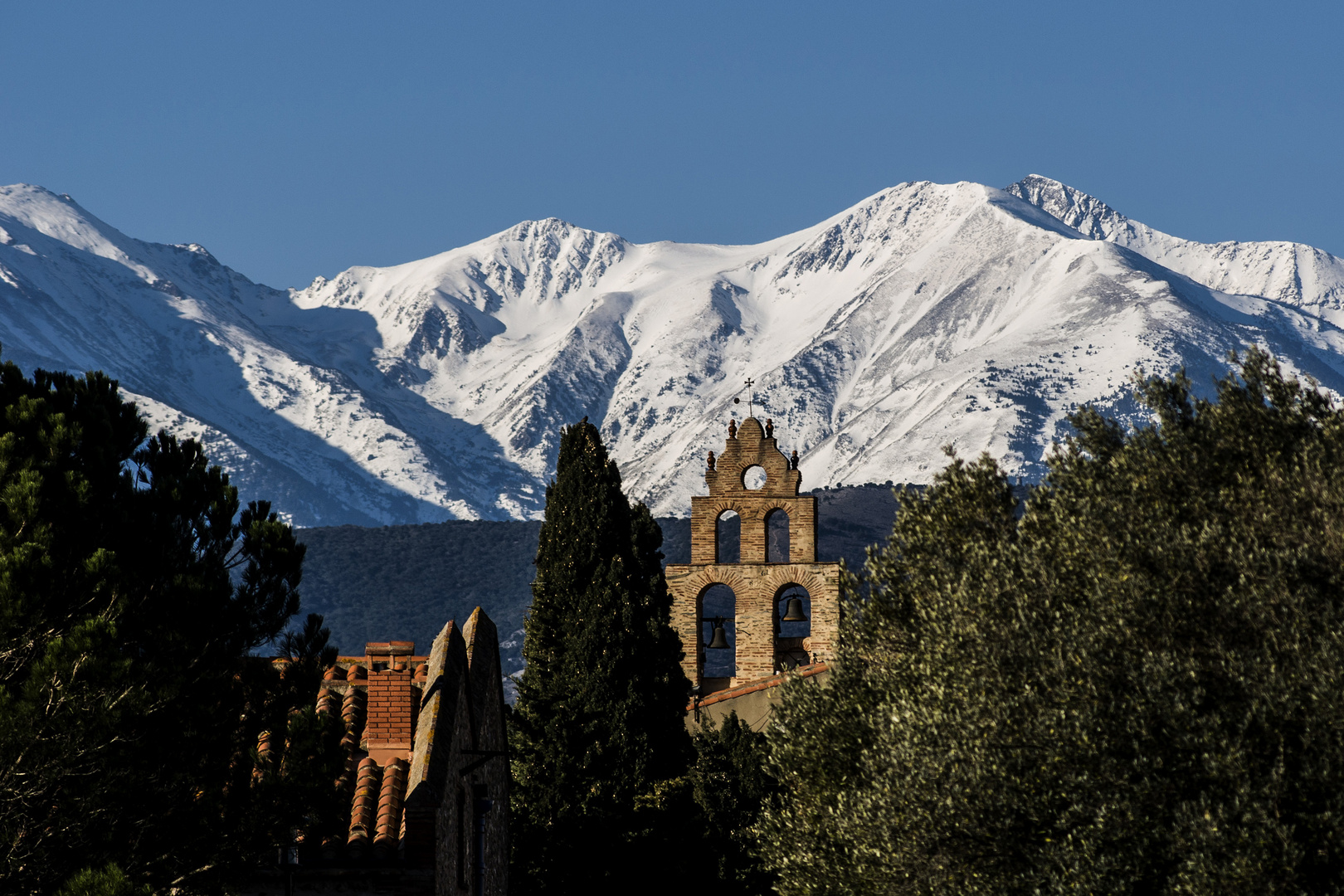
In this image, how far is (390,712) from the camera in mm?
21281

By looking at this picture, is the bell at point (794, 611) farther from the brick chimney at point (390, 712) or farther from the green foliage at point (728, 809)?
the brick chimney at point (390, 712)

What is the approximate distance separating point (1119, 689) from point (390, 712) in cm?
872

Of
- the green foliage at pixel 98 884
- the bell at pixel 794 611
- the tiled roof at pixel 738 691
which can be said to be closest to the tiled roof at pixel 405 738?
the green foliage at pixel 98 884

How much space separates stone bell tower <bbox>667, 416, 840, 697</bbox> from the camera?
3784 cm

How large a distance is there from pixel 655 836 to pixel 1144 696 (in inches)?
585

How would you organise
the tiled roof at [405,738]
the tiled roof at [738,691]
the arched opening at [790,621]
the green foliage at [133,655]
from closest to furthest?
1. the green foliage at [133,655]
2. the tiled roof at [405,738]
3. the tiled roof at [738,691]
4. the arched opening at [790,621]

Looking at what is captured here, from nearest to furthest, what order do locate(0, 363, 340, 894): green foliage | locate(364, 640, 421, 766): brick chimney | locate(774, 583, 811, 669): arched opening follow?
1. locate(0, 363, 340, 894): green foliage
2. locate(364, 640, 421, 766): brick chimney
3. locate(774, 583, 811, 669): arched opening

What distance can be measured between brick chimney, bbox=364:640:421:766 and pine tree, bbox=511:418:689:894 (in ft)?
25.7

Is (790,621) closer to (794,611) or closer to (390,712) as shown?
(794,611)

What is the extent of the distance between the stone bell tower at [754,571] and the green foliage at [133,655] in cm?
1855

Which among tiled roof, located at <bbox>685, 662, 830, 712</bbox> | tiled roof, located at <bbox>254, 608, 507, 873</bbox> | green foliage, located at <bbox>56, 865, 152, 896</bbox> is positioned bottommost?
green foliage, located at <bbox>56, 865, 152, 896</bbox>

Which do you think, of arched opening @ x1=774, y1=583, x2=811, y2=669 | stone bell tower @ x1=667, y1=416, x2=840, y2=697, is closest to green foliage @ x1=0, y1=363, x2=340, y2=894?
stone bell tower @ x1=667, y1=416, x2=840, y2=697

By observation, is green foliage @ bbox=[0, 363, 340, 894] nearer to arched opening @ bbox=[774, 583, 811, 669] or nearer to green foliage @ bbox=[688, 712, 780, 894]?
green foliage @ bbox=[688, 712, 780, 894]

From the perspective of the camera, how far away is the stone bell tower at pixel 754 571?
37.8 m
